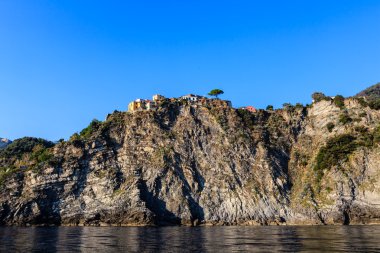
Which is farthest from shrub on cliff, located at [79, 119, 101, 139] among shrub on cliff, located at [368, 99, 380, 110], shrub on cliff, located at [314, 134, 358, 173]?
shrub on cliff, located at [368, 99, 380, 110]

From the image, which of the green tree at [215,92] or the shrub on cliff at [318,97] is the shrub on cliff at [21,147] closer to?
the green tree at [215,92]

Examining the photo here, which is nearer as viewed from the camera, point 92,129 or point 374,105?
point 374,105

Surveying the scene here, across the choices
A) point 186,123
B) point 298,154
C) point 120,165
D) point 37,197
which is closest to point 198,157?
point 186,123

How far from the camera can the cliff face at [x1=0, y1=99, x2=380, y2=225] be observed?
8338 cm

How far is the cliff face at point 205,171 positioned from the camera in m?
83.4

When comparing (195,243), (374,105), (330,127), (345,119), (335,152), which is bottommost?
(195,243)

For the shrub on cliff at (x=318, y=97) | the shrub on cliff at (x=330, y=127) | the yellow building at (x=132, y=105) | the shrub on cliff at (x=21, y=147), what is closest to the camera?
the shrub on cliff at (x=330, y=127)

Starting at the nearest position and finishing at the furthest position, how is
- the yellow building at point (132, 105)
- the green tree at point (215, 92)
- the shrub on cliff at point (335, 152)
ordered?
the shrub on cliff at point (335, 152) → the yellow building at point (132, 105) → the green tree at point (215, 92)

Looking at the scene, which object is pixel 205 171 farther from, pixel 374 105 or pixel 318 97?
pixel 374 105

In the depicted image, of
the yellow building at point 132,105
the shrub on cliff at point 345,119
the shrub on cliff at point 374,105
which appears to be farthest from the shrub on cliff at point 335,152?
the yellow building at point 132,105

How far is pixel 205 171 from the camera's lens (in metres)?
95.7

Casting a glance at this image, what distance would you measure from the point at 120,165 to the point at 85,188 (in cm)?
1048

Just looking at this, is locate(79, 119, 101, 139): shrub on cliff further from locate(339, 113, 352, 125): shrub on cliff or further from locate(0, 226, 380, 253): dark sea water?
locate(339, 113, 352, 125): shrub on cliff

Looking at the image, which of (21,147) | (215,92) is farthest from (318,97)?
(21,147)
